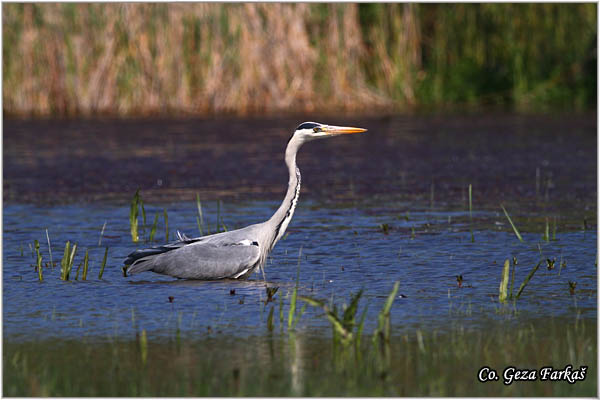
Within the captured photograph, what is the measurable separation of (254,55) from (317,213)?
10.2m

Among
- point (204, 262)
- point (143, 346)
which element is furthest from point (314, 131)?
point (143, 346)

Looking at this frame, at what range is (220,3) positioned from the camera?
20094 mm

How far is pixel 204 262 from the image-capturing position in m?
7.64

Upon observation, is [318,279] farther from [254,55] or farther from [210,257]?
[254,55]

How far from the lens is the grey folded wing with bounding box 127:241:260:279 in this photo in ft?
25.0

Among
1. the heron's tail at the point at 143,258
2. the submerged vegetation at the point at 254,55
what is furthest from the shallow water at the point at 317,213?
the submerged vegetation at the point at 254,55

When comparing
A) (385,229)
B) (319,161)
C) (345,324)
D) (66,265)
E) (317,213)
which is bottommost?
(345,324)

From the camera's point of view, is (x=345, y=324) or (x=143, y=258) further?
(x=143, y=258)

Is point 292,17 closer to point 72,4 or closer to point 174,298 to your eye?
point 72,4

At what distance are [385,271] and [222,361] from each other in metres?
2.52

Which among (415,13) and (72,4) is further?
(415,13)

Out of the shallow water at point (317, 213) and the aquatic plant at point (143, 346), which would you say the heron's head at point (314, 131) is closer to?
the shallow water at point (317, 213)

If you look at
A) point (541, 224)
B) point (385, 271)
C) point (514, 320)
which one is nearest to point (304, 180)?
point (541, 224)

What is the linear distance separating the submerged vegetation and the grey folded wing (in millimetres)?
13106
